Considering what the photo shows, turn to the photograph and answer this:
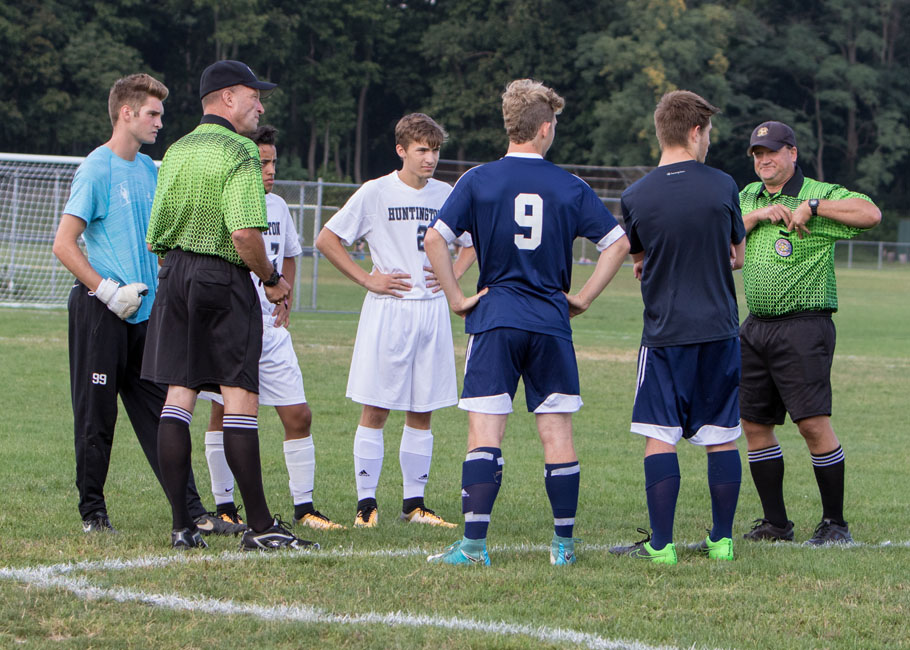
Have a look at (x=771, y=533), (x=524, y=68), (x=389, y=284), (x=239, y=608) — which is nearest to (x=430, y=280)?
(x=389, y=284)

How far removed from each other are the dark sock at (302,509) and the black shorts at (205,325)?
3.64ft

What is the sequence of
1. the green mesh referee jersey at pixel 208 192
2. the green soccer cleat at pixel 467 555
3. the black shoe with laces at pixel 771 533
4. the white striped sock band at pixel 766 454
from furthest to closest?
Result: the white striped sock band at pixel 766 454, the black shoe with laces at pixel 771 533, the green mesh referee jersey at pixel 208 192, the green soccer cleat at pixel 467 555

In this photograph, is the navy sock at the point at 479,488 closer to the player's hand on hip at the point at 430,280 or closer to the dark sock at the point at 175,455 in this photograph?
the dark sock at the point at 175,455

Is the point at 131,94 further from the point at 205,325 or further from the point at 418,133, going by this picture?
the point at 418,133

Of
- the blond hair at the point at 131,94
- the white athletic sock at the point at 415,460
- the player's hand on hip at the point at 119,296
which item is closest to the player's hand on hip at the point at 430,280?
the white athletic sock at the point at 415,460

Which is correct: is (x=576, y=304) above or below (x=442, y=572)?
above

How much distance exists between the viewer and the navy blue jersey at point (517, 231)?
500cm

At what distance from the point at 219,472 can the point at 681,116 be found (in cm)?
302

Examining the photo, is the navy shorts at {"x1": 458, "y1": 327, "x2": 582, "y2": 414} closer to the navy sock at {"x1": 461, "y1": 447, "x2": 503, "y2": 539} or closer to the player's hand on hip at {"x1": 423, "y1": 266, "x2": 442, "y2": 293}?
the navy sock at {"x1": 461, "y1": 447, "x2": 503, "y2": 539}

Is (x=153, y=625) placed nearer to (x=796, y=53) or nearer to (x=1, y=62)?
(x=1, y=62)

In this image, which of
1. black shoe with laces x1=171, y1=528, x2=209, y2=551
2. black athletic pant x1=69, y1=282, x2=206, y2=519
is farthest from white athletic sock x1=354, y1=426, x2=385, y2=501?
→ black shoe with laces x1=171, y1=528, x2=209, y2=551

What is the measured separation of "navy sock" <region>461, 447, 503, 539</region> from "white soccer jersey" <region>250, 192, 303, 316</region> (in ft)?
5.95

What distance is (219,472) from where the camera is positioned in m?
6.13

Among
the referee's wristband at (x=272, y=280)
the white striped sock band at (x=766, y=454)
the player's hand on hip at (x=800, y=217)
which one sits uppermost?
the player's hand on hip at (x=800, y=217)
